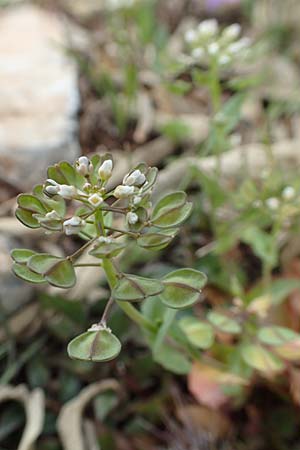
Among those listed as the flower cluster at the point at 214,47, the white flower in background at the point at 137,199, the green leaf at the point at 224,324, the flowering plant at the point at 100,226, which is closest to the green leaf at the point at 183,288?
the flowering plant at the point at 100,226

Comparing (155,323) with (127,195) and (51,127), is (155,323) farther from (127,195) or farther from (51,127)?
(51,127)

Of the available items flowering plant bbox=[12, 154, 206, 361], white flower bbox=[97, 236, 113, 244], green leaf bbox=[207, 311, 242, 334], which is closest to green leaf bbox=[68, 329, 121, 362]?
flowering plant bbox=[12, 154, 206, 361]

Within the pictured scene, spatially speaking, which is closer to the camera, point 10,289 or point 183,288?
point 183,288

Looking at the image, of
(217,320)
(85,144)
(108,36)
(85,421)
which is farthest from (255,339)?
(108,36)

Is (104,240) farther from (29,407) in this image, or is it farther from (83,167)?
(29,407)

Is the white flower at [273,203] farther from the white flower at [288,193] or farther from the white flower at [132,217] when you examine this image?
the white flower at [132,217]

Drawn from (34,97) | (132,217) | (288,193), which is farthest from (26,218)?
(34,97)

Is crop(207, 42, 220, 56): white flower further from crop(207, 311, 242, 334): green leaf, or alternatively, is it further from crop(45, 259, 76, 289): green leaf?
crop(45, 259, 76, 289): green leaf
